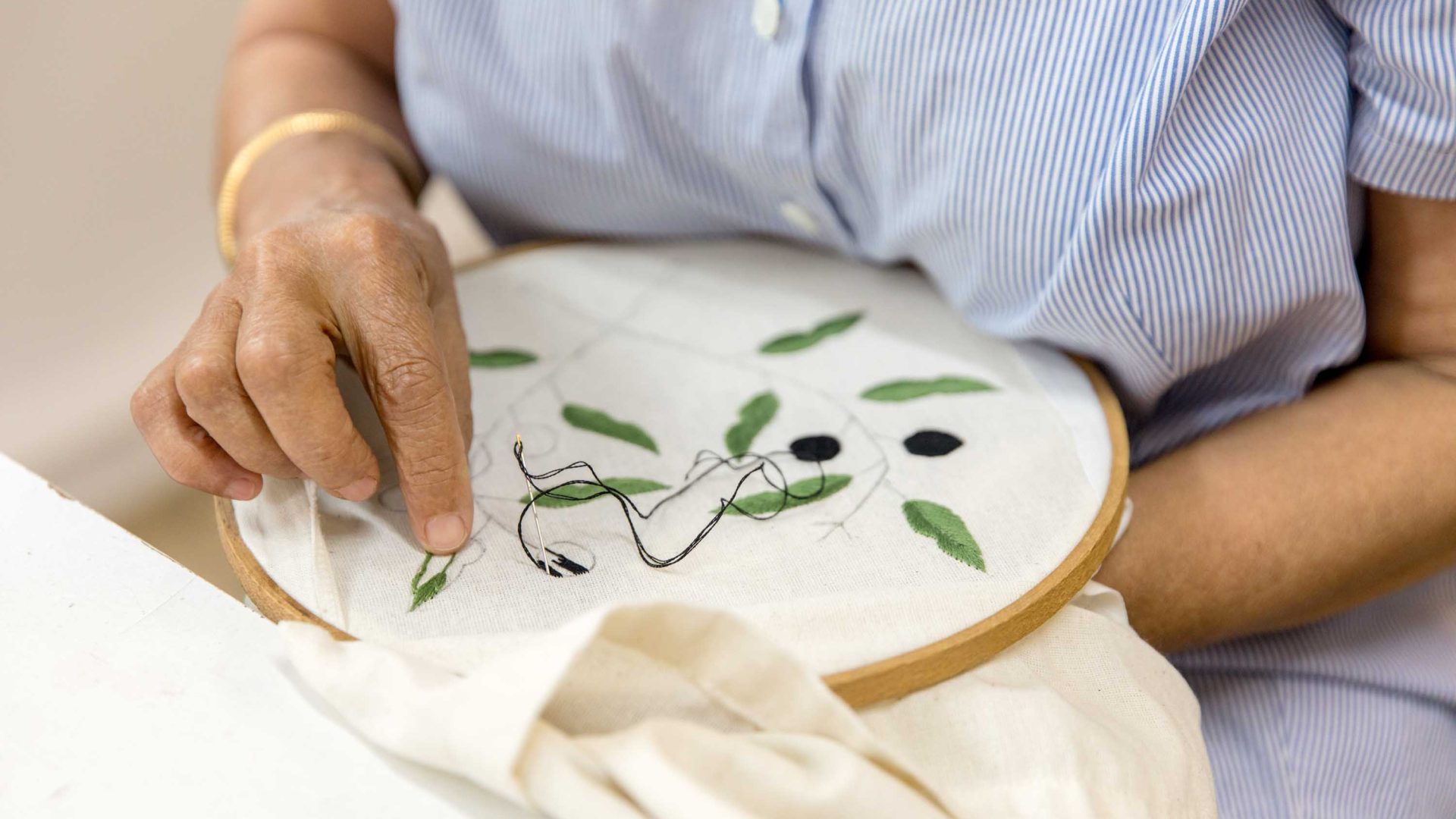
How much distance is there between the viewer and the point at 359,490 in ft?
1.65

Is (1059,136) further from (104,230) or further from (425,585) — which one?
(104,230)

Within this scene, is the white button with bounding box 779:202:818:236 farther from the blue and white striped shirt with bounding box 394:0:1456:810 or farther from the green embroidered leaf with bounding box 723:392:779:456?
the green embroidered leaf with bounding box 723:392:779:456

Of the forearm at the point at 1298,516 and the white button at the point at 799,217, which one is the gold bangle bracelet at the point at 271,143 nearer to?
the white button at the point at 799,217

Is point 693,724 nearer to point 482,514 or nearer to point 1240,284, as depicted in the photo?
point 482,514

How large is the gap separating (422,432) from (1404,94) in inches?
20.1

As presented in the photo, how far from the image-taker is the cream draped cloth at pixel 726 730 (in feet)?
1.16

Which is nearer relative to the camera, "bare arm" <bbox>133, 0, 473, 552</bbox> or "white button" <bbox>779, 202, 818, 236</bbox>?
"bare arm" <bbox>133, 0, 473, 552</bbox>

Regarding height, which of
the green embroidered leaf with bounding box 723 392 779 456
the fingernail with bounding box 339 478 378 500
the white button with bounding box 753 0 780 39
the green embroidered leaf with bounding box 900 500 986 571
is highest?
the white button with bounding box 753 0 780 39

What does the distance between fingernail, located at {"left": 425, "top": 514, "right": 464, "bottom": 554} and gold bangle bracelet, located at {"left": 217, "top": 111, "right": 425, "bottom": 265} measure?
14.9 inches

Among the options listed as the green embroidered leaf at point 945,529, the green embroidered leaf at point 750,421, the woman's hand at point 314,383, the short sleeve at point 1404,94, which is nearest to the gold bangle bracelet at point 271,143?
the woman's hand at point 314,383

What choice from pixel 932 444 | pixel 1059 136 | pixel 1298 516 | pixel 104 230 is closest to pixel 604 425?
pixel 932 444

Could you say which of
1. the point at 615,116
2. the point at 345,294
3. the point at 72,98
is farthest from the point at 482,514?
the point at 72,98

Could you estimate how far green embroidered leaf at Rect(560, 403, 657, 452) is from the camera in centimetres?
59

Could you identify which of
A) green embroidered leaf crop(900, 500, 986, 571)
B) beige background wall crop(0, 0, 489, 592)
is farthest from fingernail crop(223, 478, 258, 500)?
beige background wall crop(0, 0, 489, 592)
